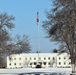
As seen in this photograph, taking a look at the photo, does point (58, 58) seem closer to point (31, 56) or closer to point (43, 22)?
point (31, 56)

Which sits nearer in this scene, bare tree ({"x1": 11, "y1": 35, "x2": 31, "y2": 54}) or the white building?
bare tree ({"x1": 11, "y1": 35, "x2": 31, "y2": 54})

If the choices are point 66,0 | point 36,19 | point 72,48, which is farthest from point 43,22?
point 36,19

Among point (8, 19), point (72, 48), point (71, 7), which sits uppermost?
point (8, 19)

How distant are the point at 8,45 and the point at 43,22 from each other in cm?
1179

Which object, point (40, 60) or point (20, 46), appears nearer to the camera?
point (20, 46)

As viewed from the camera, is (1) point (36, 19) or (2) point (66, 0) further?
(1) point (36, 19)

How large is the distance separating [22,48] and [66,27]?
24.6 m

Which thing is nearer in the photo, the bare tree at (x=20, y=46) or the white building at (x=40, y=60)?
the bare tree at (x=20, y=46)

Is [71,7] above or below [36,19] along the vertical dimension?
below

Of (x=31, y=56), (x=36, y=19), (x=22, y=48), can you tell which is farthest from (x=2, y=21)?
(x=31, y=56)

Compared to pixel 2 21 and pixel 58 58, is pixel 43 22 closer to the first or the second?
pixel 2 21

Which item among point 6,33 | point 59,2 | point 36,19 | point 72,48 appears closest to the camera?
point 59,2

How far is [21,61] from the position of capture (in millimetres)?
152250

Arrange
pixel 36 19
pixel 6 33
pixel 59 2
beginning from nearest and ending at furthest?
pixel 59 2 → pixel 6 33 → pixel 36 19
